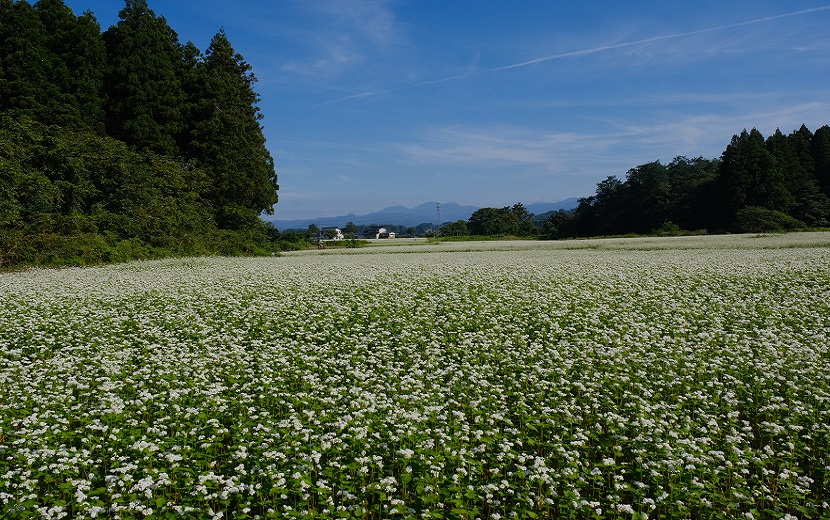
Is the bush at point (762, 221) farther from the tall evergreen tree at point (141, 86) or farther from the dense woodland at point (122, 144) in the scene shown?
the tall evergreen tree at point (141, 86)

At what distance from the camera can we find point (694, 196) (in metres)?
74.4

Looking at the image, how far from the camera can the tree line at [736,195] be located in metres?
61.4

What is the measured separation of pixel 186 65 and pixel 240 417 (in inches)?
1666

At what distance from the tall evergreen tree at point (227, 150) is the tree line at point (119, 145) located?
101mm

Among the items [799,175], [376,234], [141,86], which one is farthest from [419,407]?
[376,234]

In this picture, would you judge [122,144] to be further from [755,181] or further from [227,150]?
[755,181]

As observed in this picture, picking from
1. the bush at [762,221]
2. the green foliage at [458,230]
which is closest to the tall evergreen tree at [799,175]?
the bush at [762,221]

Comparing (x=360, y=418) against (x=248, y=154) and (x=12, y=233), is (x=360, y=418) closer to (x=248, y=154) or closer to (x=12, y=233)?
(x=12, y=233)

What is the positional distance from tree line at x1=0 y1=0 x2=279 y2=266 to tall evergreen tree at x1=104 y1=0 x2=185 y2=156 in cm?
8

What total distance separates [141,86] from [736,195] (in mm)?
65687


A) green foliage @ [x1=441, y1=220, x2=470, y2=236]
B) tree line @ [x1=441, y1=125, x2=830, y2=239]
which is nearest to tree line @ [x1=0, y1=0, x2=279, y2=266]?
tree line @ [x1=441, y1=125, x2=830, y2=239]

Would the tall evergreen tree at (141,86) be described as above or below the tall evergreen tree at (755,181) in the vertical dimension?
above

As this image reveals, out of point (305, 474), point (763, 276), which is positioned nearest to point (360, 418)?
point (305, 474)

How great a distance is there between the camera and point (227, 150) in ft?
124
